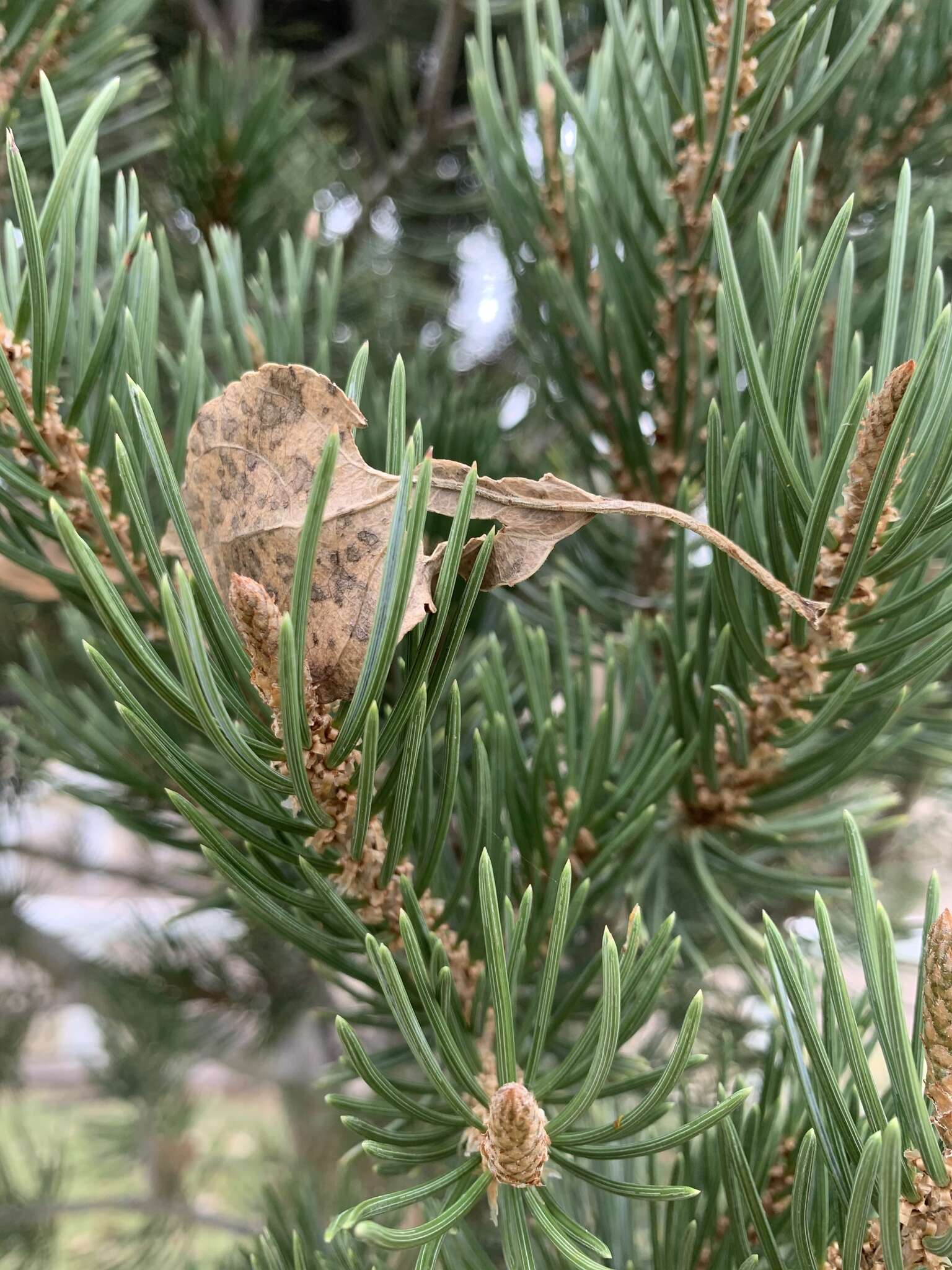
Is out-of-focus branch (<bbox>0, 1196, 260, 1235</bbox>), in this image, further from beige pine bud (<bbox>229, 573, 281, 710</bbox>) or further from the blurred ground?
beige pine bud (<bbox>229, 573, 281, 710</bbox>)

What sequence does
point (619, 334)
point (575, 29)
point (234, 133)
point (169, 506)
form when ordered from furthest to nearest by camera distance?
point (575, 29) → point (234, 133) → point (619, 334) → point (169, 506)

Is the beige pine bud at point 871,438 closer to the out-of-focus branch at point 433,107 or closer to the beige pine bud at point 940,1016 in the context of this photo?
the beige pine bud at point 940,1016

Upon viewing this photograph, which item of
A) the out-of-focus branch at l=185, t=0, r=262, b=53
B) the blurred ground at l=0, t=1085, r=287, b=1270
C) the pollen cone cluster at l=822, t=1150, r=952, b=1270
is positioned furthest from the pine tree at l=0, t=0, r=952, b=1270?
the out-of-focus branch at l=185, t=0, r=262, b=53

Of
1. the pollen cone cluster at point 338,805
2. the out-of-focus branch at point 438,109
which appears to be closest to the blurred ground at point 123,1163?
the pollen cone cluster at point 338,805

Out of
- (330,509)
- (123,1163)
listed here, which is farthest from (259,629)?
(123,1163)

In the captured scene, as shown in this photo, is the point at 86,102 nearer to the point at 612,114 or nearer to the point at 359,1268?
the point at 612,114

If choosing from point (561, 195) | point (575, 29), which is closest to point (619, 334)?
point (561, 195)

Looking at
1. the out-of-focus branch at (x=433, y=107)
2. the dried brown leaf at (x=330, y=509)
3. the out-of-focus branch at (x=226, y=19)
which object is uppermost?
the out-of-focus branch at (x=226, y=19)
